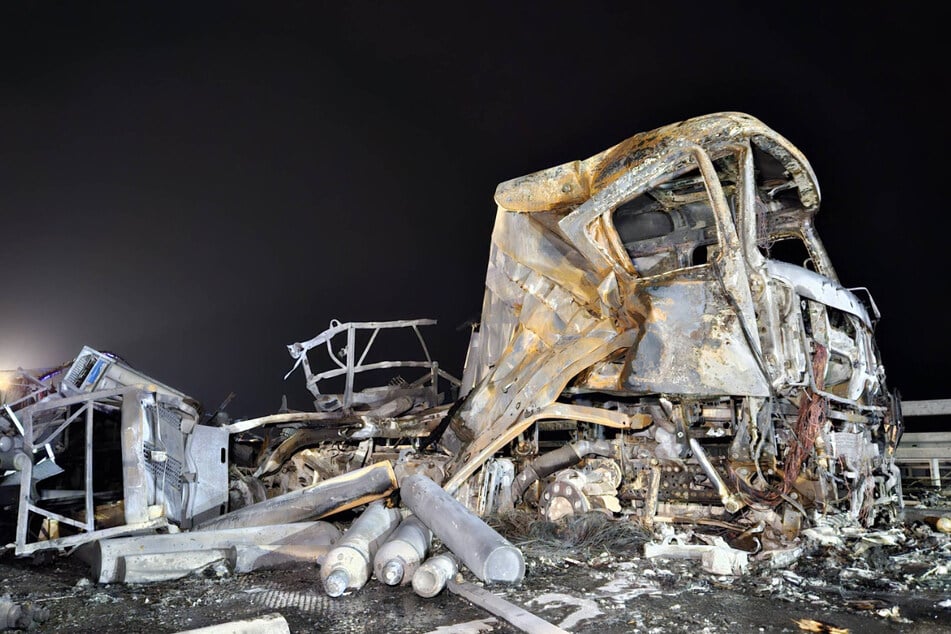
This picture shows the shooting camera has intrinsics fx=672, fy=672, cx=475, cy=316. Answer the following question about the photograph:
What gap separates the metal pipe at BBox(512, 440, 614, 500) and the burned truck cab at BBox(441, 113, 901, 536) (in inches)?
0.6

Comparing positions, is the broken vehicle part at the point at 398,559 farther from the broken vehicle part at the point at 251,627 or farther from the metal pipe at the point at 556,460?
the metal pipe at the point at 556,460

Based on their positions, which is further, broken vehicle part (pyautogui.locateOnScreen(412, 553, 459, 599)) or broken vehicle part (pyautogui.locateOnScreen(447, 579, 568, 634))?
broken vehicle part (pyautogui.locateOnScreen(412, 553, 459, 599))

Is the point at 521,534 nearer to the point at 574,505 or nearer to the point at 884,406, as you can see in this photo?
the point at 574,505

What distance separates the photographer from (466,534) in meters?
4.88

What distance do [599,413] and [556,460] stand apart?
28.2 inches

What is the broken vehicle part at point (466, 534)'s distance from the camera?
4469 millimetres

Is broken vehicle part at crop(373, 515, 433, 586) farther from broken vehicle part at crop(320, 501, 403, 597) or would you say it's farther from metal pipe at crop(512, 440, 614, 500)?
metal pipe at crop(512, 440, 614, 500)

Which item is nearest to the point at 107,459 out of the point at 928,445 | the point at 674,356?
the point at 674,356

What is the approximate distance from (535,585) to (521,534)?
1.54 meters

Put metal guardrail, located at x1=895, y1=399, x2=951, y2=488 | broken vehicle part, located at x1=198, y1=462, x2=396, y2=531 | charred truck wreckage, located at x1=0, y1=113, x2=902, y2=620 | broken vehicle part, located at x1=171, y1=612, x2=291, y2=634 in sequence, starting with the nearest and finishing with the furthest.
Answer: broken vehicle part, located at x1=171, y1=612, x2=291, y2=634 → charred truck wreckage, located at x1=0, y1=113, x2=902, y2=620 → broken vehicle part, located at x1=198, y1=462, x2=396, y2=531 → metal guardrail, located at x1=895, y1=399, x2=951, y2=488

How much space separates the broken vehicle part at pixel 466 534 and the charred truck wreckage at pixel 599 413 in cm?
2

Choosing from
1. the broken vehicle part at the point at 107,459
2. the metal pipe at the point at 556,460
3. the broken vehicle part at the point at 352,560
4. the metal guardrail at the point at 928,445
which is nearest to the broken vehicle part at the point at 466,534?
the broken vehicle part at the point at 352,560

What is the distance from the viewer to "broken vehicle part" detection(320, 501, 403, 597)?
454cm

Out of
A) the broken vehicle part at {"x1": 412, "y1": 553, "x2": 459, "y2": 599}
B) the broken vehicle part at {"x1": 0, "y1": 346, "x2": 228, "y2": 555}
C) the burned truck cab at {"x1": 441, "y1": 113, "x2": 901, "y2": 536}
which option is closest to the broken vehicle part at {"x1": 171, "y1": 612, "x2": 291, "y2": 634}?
the broken vehicle part at {"x1": 412, "y1": 553, "x2": 459, "y2": 599}
